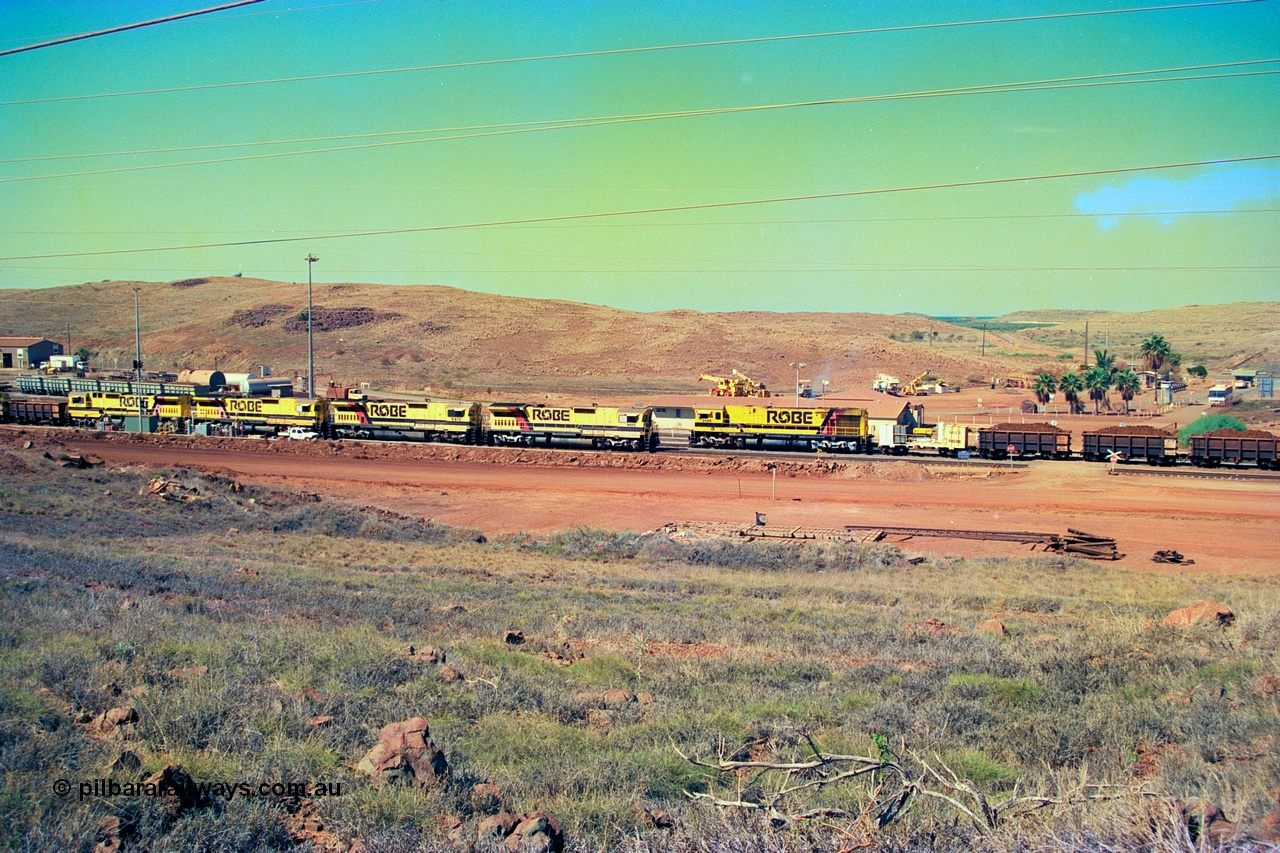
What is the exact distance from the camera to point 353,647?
1060 cm

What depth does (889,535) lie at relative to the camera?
106ft

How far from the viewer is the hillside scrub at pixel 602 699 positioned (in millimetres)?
5574

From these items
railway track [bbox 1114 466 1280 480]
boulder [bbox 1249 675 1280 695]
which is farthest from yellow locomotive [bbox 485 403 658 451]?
boulder [bbox 1249 675 1280 695]

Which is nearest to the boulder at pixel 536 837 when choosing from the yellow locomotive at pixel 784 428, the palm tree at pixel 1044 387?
the yellow locomotive at pixel 784 428

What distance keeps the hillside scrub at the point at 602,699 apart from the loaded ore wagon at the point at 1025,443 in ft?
110

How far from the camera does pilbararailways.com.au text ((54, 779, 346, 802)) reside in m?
5.64

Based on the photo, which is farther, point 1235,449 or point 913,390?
point 913,390

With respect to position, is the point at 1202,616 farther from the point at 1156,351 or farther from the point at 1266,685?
the point at 1156,351

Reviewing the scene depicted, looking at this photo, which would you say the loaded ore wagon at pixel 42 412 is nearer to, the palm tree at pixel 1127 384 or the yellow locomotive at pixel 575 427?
the yellow locomotive at pixel 575 427

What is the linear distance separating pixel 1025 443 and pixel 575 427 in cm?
2854

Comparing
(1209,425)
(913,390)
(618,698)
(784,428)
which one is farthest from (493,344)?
(618,698)

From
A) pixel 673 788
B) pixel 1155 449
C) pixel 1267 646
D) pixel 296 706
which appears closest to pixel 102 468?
pixel 296 706

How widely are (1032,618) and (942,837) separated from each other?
42.0 ft

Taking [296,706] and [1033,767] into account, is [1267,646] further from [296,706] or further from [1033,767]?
[296,706]
